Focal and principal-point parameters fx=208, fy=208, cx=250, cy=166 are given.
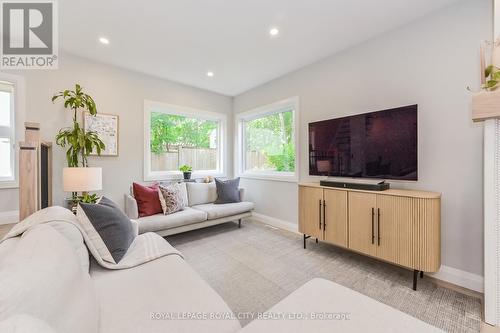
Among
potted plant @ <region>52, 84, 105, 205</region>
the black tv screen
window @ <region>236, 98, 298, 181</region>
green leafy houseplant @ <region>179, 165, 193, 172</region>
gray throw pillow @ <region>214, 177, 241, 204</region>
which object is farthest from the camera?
green leafy houseplant @ <region>179, 165, 193, 172</region>

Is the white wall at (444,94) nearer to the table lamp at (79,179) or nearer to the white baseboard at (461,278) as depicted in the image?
the white baseboard at (461,278)

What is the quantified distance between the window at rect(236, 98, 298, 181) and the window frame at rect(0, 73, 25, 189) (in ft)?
10.7

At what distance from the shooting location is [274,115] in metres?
3.94

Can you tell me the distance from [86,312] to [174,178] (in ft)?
10.4

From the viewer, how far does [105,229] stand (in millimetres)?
1432

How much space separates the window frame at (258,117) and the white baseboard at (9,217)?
11.1 feet

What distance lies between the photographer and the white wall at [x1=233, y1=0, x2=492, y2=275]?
1.87m

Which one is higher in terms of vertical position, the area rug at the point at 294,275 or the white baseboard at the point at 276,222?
the white baseboard at the point at 276,222

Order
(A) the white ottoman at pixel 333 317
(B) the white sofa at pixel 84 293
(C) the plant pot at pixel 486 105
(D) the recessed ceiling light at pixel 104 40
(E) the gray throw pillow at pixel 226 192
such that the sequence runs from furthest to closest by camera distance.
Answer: (E) the gray throw pillow at pixel 226 192 → (D) the recessed ceiling light at pixel 104 40 → (C) the plant pot at pixel 486 105 → (A) the white ottoman at pixel 333 317 → (B) the white sofa at pixel 84 293

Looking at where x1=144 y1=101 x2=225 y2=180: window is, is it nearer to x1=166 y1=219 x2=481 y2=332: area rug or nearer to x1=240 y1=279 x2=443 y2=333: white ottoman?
x1=166 y1=219 x2=481 y2=332: area rug

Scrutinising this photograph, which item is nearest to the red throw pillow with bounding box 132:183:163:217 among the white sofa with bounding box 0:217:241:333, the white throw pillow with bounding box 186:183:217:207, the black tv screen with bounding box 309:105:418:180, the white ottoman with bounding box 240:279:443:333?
the white throw pillow with bounding box 186:183:217:207

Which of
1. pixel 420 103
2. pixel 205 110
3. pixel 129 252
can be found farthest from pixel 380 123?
pixel 205 110

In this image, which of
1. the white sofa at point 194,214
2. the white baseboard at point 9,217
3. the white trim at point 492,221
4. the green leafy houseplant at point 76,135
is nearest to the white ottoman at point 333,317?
the white trim at point 492,221

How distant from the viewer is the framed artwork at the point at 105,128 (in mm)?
3016
